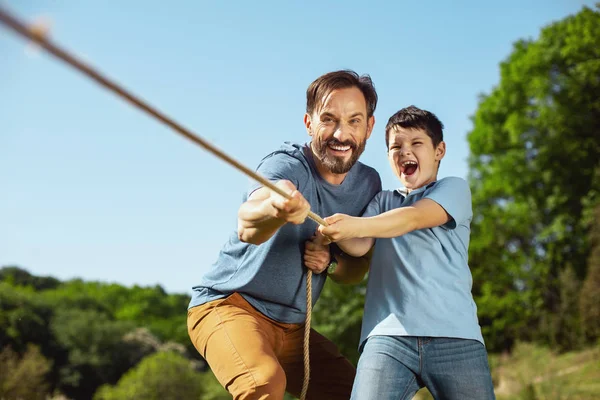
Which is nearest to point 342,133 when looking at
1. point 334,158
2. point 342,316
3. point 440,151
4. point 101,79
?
point 334,158

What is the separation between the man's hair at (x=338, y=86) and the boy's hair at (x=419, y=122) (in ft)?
0.60

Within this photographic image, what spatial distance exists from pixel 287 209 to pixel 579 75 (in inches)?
763

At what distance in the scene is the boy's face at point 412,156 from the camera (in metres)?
3.30

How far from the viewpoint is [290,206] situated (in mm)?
2436

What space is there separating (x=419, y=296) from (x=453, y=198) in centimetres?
49

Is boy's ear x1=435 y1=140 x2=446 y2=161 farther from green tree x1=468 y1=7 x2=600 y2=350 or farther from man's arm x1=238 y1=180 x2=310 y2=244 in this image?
green tree x1=468 y1=7 x2=600 y2=350

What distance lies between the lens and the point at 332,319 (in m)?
20.3

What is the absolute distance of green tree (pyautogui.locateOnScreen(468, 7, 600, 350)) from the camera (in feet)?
65.0

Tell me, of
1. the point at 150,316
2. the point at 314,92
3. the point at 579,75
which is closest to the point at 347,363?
the point at 314,92

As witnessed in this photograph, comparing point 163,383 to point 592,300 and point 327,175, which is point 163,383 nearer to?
point 592,300

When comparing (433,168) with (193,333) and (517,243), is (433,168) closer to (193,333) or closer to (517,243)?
(193,333)

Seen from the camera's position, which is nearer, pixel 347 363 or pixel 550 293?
pixel 347 363

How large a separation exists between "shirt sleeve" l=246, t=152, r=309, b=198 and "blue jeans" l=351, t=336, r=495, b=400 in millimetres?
856

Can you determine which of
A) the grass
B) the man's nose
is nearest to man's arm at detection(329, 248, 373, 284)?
the man's nose
